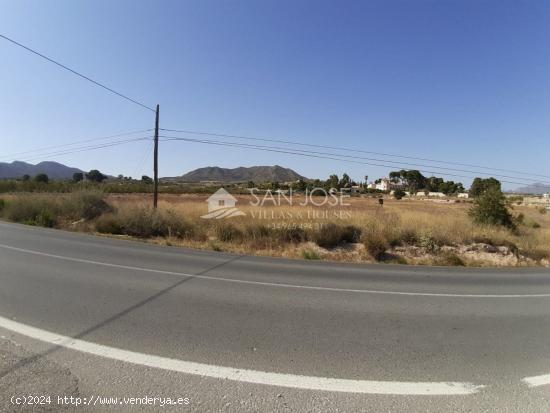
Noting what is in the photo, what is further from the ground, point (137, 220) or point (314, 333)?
point (137, 220)

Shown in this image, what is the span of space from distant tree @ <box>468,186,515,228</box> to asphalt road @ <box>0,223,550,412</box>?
1356cm

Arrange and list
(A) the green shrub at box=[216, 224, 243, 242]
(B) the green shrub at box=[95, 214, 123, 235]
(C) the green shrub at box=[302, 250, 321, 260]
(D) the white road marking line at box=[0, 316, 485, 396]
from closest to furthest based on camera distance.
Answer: (D) the white road marking line at box=[0, 316, 485, 396], (C) the green shrub at box=[302, 250, 321, 260], (A) the green shrub at box=[216, 224, 243, 242], (B) the green shrub at box=[95, 214, 123, 235]

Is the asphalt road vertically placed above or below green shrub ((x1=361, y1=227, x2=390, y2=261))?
below

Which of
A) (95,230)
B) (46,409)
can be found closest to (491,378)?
(46,409)

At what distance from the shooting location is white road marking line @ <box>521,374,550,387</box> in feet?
10.5

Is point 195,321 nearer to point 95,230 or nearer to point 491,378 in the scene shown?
point 491,378

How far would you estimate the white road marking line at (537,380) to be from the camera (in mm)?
3213

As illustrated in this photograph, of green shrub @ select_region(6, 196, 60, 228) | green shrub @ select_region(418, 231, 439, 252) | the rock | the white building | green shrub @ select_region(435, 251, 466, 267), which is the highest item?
the white building

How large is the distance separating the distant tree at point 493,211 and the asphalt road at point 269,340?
13564 millimetres

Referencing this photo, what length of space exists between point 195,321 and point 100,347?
1.28 m

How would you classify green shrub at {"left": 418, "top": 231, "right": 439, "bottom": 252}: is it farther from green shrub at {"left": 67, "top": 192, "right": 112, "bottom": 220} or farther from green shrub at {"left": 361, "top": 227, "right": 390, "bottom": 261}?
green shrub at {"left": 67, "top": 192, "right": 112, "bottom": 220}

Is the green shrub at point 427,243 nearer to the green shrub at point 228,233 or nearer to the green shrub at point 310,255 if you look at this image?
the green shrub at point 310,255

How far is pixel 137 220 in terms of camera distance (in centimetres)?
1641

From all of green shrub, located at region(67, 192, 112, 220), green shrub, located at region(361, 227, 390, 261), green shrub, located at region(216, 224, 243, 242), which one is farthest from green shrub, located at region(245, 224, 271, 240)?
green shrub, located at region(67, 192, 112, 220)
